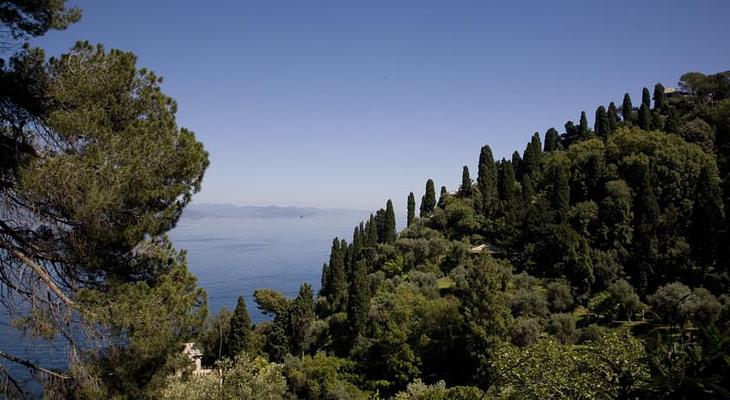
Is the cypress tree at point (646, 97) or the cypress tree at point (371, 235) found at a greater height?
the cypress tree at point (646, 97)

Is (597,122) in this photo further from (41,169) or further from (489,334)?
(41,169)

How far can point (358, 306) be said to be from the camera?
34031mm

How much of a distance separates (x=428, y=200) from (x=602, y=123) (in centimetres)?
2368

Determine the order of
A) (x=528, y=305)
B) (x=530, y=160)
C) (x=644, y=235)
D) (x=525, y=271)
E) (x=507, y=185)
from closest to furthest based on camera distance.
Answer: (x=528, y=305), (x=644, y=235), (x=525, y=271), (x=507, y=185), (x=530, y=160)

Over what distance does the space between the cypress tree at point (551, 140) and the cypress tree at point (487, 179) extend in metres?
15.9

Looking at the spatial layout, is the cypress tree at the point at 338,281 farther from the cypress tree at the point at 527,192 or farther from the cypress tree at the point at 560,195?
the cypress tree at the point at 560,195

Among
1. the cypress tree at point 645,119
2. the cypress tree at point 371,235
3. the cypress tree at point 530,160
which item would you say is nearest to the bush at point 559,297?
the cypress tree at point 371,235

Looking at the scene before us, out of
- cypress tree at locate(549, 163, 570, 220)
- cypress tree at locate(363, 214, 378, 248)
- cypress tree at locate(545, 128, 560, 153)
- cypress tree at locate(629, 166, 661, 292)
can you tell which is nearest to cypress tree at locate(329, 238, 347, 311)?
cypress tree at locate(363, 214, 378, 248)

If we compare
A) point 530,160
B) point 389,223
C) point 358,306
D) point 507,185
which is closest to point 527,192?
point 507,185

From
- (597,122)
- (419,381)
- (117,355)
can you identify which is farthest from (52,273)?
(597,122)

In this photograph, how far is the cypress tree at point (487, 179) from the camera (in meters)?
53.3

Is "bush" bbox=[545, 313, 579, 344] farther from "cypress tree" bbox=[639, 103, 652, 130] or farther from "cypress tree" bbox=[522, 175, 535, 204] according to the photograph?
"cypress tree" bbox=[639, 103, 652, 130]

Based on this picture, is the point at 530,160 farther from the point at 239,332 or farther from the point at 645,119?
the point at 239,332

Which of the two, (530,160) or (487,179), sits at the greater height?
(530,160)
